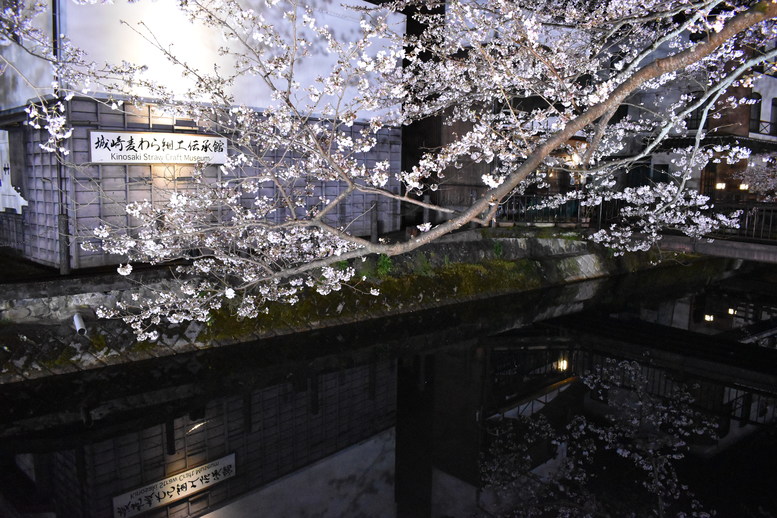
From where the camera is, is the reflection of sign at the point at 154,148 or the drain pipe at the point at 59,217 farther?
the reflection of sign at the point at 154,148

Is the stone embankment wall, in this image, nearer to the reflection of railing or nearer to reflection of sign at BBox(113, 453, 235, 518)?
reflection of sign at BBox(113, 453, 235, 518)

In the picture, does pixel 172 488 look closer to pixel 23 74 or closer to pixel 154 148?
pixel 154 148

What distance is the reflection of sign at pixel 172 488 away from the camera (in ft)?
21.8

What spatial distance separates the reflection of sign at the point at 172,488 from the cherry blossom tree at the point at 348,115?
2569mm

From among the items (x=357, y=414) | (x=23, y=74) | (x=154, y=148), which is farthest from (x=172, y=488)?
(x=23, y=74)

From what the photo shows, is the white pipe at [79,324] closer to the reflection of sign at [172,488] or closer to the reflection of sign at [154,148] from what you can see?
the reflection of sign at [154,148]

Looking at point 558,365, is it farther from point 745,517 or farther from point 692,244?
point 692,244

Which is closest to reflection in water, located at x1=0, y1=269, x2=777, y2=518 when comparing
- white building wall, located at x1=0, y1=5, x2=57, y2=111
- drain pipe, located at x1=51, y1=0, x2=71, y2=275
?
drain pipe, located at x1=51, y1=0, x2=71, y2=275

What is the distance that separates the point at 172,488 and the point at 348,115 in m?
5.99

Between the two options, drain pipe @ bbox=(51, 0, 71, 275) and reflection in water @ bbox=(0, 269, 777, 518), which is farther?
drain pipe @ bbox=(51, 0, 71, 275)

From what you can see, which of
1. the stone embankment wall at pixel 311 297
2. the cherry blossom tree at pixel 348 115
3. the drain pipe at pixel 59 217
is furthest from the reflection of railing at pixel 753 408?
the drain pipe at pixel 59 217

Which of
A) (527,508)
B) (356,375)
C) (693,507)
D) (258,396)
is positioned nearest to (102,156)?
(258,396)

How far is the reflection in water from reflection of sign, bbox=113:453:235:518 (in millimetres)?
30

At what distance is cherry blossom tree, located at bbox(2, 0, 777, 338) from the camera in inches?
255
